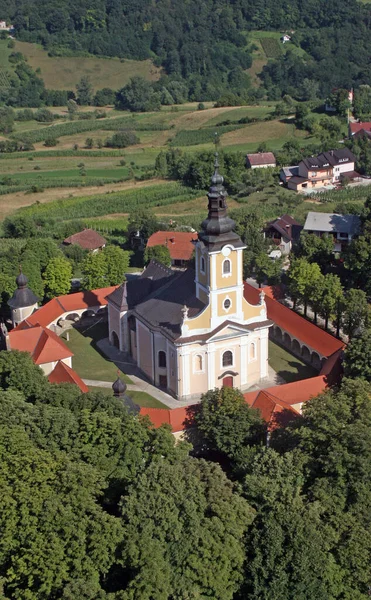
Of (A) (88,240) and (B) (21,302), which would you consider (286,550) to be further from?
(A) (88,240)

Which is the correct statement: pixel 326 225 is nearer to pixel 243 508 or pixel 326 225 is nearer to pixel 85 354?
pixel 85 354

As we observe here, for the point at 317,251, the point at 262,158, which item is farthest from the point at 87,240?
the point at 262,158

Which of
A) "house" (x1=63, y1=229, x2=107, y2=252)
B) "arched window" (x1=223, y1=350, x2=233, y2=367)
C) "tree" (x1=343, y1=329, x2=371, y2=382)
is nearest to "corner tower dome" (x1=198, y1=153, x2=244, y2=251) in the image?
"arched window" (x1=223, y1=350, x2=233, y2=367)

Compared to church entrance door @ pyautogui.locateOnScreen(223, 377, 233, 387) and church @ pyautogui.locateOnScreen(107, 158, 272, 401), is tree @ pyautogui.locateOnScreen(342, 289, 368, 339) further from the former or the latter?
church entrance door @ pyautogui.locateOnScreen(223, 377, 233, 387)

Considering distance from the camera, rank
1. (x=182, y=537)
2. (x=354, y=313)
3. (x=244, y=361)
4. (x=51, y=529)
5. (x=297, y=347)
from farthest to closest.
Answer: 1. (x=297, y=347)
2. (x=354, y=313)
3. (x=244, y=361)
4. (x=51, y=529)
5. (x=182, y=537)

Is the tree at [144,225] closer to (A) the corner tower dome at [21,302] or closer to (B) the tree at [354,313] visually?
(A) the corner tower dome at [21,302]
